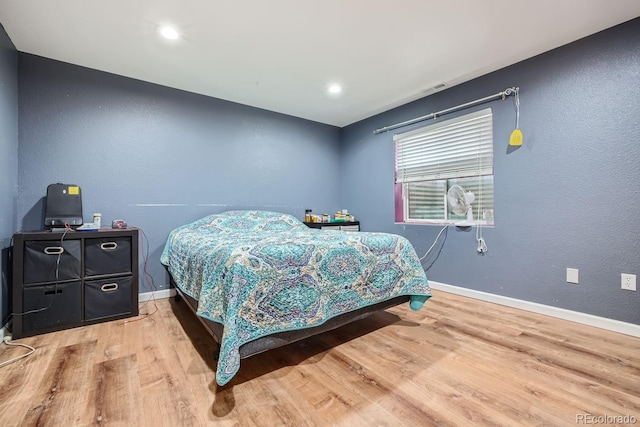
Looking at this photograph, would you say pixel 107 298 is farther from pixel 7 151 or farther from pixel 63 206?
pixel 7 151

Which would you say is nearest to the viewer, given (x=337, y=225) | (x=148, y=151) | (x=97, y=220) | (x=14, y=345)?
(x=14, y=345)

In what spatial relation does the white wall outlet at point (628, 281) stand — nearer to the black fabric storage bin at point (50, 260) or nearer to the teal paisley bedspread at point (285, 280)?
the teal paisley bedspread at point (285, 280)

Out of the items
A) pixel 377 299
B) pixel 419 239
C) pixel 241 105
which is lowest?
pixel 377 299

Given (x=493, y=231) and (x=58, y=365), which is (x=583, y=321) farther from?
(x=58, y=365)

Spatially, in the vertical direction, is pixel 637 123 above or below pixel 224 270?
above

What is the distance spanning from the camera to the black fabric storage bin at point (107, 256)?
219 centimetres

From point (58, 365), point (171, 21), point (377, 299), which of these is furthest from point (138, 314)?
point (171, 21)

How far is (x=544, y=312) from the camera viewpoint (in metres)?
2.34

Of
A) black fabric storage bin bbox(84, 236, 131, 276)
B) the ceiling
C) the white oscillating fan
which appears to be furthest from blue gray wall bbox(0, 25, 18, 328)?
the white oscillating fan

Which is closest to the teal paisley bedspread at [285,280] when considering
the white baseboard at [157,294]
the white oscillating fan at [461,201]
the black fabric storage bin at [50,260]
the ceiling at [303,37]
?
the black fabric storage bin at [50,260]

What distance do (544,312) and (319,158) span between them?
123 inches

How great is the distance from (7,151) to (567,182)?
436 cm

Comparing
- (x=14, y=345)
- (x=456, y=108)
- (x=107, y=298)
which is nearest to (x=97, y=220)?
(x=107, y=298)

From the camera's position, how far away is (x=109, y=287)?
7.41ft
